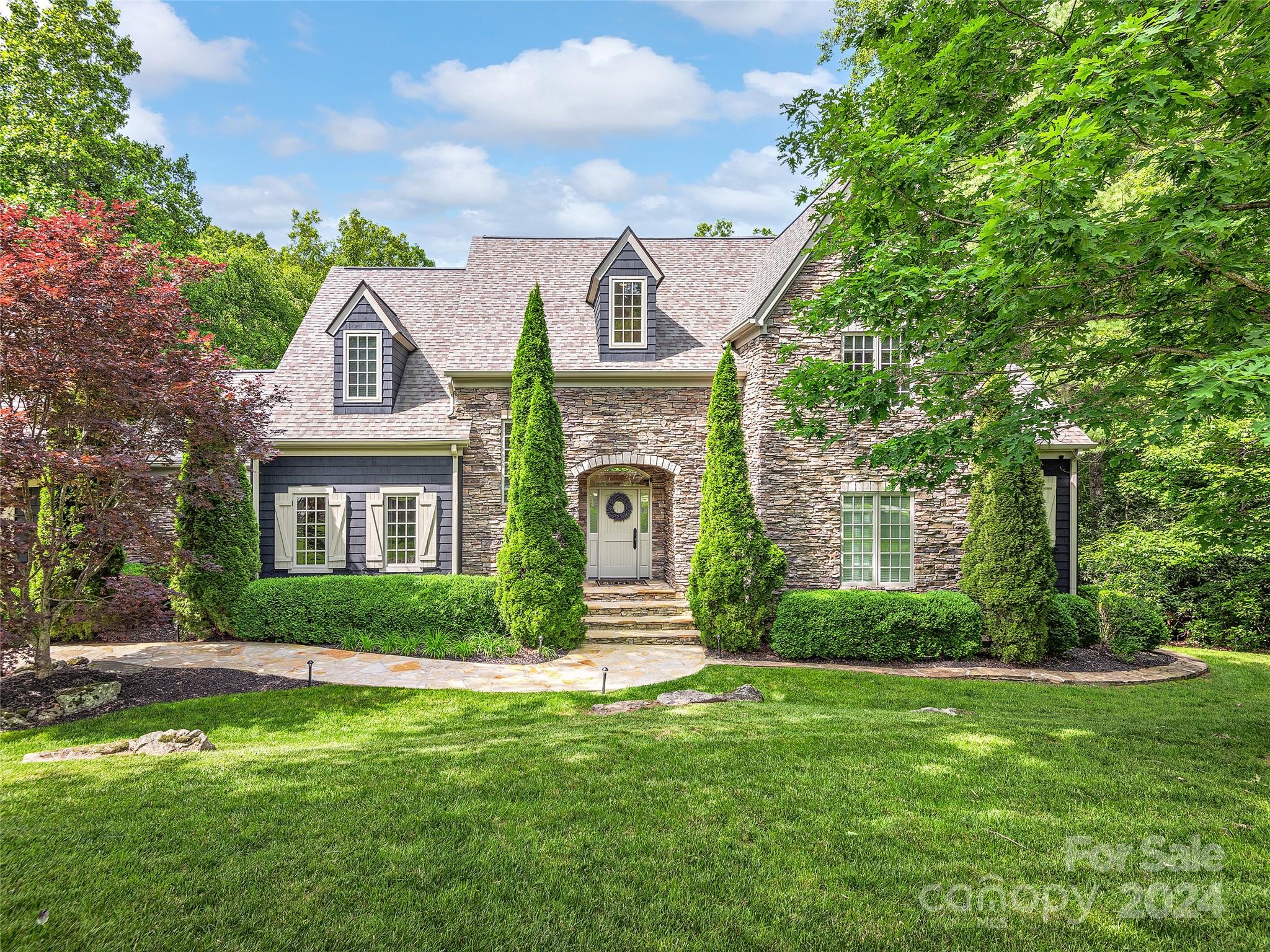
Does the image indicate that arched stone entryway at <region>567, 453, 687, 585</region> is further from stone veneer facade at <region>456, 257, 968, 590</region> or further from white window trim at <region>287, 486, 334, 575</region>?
white window trim at <region>287, 486, 334, 575</region>

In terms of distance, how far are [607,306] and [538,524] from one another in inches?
220

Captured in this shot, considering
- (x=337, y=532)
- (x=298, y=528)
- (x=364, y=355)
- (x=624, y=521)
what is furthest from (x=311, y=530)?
(x=624, y=521)

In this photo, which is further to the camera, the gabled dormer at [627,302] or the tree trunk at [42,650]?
the gabled dormer at [627,302]

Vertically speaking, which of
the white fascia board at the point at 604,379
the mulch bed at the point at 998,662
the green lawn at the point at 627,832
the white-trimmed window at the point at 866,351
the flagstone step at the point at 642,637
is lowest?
the mulch bed at the point at 998,662

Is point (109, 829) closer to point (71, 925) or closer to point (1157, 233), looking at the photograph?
point (71, 925)

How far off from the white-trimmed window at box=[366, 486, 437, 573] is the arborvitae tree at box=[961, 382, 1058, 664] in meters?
10.9

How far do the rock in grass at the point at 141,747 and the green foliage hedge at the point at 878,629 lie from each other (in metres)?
8.19

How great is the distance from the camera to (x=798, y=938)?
2.68 meters

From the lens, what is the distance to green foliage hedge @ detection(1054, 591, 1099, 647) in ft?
35.6

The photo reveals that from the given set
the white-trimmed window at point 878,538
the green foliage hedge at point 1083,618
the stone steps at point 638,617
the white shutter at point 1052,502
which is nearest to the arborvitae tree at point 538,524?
the stone steps at point 638,617

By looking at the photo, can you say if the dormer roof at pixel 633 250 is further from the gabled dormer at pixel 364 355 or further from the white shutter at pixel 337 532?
the white shutter at pixel 337 532

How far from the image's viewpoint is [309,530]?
12.4 metres

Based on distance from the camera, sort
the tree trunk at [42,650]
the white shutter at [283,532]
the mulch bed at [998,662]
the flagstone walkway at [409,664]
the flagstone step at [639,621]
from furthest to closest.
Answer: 1. the white shutter at [283,532]
2. the flagstone step at [639,621]
3. the mulch bed at [998,662]
4. the flagstone walkway at [409,664]
5. the tree trunk at [42,650]

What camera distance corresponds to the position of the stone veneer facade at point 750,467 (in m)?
11.5
